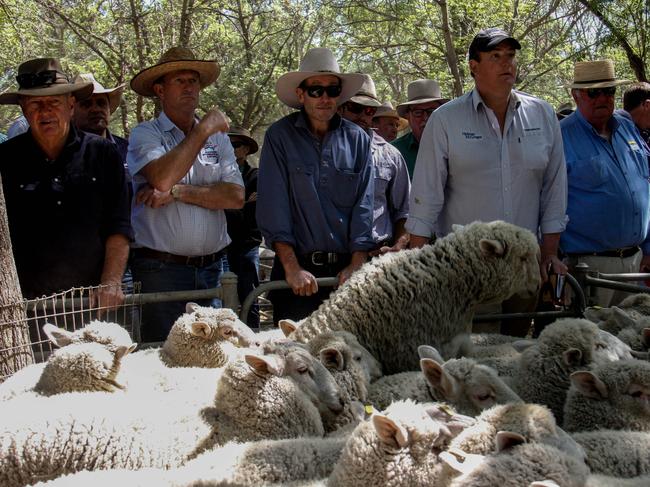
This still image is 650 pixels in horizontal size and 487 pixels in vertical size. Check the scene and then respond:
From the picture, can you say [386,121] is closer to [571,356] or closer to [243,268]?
[243,268]

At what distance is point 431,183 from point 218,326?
1747mm

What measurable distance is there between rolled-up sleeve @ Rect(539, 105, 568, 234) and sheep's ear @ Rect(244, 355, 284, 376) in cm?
257

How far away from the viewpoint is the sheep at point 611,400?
10.2 feet

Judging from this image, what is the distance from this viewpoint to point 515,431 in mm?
2232

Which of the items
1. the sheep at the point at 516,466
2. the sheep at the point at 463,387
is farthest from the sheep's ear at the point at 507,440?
the sheep at the point at 463,387

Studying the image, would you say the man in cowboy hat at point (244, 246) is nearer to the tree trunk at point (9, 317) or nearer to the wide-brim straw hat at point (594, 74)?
the wide-brim straw hat at point (594, 74)

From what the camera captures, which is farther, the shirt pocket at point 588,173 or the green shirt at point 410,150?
the green shirt at point 410,150

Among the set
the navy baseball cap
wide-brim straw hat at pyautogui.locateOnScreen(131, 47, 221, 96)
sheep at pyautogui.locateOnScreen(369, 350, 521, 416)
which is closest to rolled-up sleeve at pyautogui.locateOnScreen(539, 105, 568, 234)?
the navy baseball cap

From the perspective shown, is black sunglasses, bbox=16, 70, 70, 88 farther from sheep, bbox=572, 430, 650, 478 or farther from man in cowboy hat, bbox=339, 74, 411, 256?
sheep, bbox=572, 430, 650, 478

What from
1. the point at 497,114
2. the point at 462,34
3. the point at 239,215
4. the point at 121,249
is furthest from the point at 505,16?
the point at 121,249

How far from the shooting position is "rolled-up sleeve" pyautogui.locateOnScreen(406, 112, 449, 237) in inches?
189

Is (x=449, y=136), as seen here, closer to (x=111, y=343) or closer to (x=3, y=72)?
(x=111, y=343)

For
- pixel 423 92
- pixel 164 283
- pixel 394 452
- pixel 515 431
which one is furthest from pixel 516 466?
pixel 423 92

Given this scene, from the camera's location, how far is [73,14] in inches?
488
